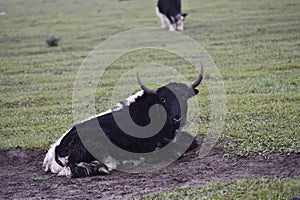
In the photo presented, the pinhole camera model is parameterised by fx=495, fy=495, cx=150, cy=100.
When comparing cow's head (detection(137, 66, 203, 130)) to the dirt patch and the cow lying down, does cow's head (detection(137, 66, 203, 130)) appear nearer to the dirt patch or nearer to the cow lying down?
the cow lying down

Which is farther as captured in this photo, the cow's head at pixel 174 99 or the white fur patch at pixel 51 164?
the cow's head at pixel 174 99

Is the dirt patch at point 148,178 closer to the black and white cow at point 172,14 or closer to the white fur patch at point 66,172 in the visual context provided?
the white fur patch at point 66,172

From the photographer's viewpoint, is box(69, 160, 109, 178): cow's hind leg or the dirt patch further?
box(69, 160, 109, 178): cow's hind leg

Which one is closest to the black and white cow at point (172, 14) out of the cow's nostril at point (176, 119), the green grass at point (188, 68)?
the green grass at point (188, 68)

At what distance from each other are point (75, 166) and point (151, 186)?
1.26 metres

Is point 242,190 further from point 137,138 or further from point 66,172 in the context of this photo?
point 66,172

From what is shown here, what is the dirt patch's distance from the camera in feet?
18.0

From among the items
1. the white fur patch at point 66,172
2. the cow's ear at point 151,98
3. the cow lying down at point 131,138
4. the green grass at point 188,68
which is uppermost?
the cow's ear at point 151,98

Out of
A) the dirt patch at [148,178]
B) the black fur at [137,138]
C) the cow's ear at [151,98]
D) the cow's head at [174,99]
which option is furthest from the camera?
the cow's ear at [151,98]

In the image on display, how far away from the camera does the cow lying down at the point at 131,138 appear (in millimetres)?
6465

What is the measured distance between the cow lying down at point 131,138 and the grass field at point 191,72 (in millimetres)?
702

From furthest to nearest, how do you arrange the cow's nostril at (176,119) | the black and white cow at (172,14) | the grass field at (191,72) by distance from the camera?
1. the black and white cow at (172,14)
2. the grass field at (191,72)
3. the cow's nostril at (176,119)

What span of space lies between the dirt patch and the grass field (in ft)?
1.16

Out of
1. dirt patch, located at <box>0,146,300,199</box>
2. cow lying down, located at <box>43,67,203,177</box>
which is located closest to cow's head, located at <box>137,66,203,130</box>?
cow lying down, located at <box>43,67,203,177</box>
